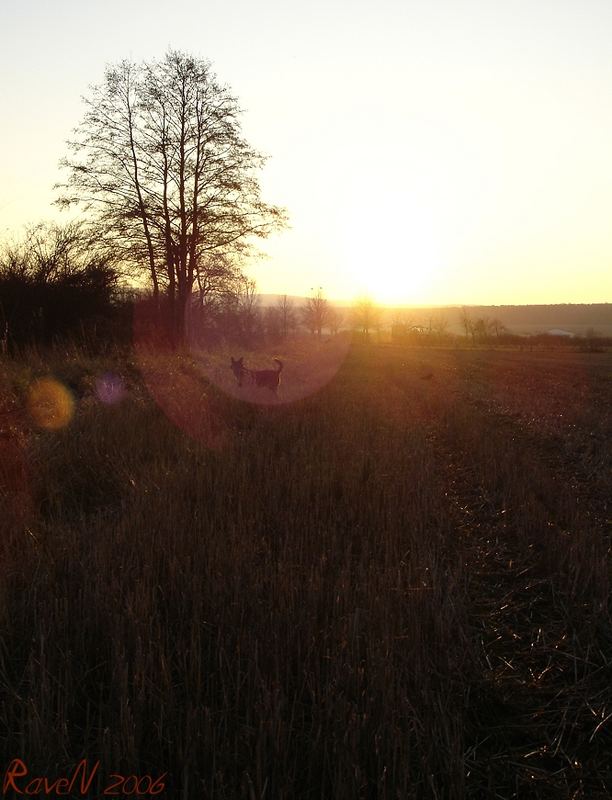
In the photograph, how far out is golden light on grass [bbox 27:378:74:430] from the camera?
8047mm

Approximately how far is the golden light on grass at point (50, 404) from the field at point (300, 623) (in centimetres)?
120

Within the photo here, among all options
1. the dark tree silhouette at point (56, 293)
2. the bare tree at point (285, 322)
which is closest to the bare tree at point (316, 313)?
the bare tree at point (285, 322)

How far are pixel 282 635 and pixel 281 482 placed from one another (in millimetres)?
2904

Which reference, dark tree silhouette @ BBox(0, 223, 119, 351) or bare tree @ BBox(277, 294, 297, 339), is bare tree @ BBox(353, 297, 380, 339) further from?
dark tree silhouette @ BBox(0, 223, 119, 351)

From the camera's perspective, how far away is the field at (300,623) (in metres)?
2.12

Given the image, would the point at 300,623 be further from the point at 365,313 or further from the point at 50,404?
the point at 365,313

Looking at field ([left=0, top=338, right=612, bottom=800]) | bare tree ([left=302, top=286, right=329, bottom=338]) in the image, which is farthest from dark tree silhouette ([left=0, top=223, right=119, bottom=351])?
bare tree ([left=302, top=286, right=329, bottom=338])

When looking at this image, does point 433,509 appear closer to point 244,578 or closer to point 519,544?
point 519,544

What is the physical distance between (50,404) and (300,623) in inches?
289

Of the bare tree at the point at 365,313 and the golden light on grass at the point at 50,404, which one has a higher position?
the bare tree at the point at 365,313

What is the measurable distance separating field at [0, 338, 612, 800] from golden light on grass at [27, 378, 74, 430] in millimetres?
1199

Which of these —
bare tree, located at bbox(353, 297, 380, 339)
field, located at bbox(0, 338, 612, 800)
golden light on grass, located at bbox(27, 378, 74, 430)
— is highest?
bare tree, located at bbox(353, 297, 380, 339)
